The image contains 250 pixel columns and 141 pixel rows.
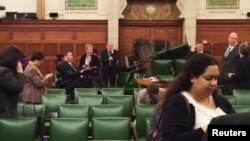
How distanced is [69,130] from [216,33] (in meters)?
9.74

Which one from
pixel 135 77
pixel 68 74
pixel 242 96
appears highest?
pixel 68 74

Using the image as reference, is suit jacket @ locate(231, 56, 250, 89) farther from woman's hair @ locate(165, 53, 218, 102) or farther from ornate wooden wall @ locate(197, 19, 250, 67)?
ornate wooden wall @ locate(197, 19, 250, 67)

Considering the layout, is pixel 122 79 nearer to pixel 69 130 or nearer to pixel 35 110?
pixel 35 110

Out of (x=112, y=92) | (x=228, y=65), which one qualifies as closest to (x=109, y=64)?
(x=112, y=92)

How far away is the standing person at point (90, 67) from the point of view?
35.0 ft

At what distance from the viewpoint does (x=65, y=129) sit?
17.7 ft

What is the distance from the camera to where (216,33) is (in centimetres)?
1424

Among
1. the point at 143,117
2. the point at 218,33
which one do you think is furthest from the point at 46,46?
the point at 143,117

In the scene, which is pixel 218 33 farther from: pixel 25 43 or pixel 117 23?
pixel 25 43

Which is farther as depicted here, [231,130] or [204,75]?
[204,75]

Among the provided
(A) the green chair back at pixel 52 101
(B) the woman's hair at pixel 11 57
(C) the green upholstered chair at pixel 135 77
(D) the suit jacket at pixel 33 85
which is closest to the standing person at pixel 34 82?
(D) the suit jacket at pixel 33 85

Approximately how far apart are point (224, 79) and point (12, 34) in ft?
26.4

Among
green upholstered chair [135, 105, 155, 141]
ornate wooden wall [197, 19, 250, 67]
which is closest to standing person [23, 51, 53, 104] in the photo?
green upholstered chair [135, 105, 155, 141]

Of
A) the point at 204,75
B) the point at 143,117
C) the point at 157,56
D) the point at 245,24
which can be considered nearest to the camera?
the point at 204,75
